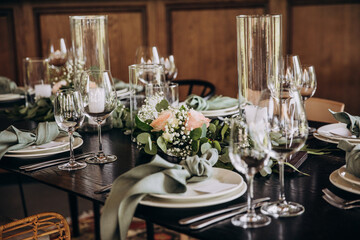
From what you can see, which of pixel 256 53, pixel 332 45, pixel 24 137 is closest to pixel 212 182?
pixel 256 53

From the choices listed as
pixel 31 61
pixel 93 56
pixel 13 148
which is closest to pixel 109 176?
pixel 13 148

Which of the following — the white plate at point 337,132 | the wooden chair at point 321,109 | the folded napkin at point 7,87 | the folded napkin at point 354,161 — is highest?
the folded napkin at point 7,87

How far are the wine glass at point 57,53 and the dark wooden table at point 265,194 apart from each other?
106 cm

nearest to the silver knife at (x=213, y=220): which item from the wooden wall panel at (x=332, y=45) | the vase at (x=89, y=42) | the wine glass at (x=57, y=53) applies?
the vase at (x=89, y=42)

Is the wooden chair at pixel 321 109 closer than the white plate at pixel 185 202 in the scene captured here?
No

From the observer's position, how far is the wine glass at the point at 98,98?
60.1 inches

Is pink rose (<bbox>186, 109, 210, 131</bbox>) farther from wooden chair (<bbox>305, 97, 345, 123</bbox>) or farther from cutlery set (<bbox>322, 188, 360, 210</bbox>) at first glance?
wooden chair (<bbox>305, 97, 345, 123</bbox>)

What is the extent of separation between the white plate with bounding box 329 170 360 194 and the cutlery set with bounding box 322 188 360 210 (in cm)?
4

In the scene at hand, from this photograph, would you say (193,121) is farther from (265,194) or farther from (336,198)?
(336,198)

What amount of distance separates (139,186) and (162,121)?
39 cm

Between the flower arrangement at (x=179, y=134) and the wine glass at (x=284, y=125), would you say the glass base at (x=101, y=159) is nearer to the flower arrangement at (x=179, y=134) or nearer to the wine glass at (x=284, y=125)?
the flower arrangement at (x=179, y=134)

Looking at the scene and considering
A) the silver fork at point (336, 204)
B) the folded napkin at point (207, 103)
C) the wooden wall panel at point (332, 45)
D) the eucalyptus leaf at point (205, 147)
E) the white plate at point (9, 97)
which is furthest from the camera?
the wooden wall panel at point (332, 45)

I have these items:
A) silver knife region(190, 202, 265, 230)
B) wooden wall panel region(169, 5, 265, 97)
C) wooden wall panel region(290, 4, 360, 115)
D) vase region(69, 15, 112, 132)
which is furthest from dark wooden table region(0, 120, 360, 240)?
wooden wall panel region(169, 5, 265, 97)

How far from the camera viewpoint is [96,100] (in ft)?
5.02
